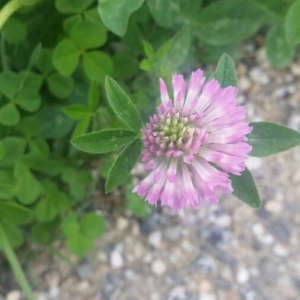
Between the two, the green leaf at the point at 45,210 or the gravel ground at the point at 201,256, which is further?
the gravel ground at the point at 201,256

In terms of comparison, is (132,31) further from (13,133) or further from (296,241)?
(296,241)

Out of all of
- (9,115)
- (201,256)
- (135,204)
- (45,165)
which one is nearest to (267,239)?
(201,256)

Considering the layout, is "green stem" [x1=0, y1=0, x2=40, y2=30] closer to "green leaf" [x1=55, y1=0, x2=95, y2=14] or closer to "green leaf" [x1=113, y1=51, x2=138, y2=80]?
"green leaf" [x1=55, y1=0, x2=95, y2=14]

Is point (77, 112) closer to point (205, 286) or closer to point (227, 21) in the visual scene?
point (227, 21)

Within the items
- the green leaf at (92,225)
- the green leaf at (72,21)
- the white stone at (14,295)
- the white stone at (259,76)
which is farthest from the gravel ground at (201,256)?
the green leaf at (72,21)

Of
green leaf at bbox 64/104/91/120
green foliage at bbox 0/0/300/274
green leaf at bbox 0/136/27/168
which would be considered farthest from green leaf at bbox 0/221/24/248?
green leaf at bbox 64/104/91/120

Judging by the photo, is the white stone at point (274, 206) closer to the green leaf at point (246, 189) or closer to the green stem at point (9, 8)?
the green leaf at point (246, 189)

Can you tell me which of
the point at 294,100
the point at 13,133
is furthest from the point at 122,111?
the point at 294,100
